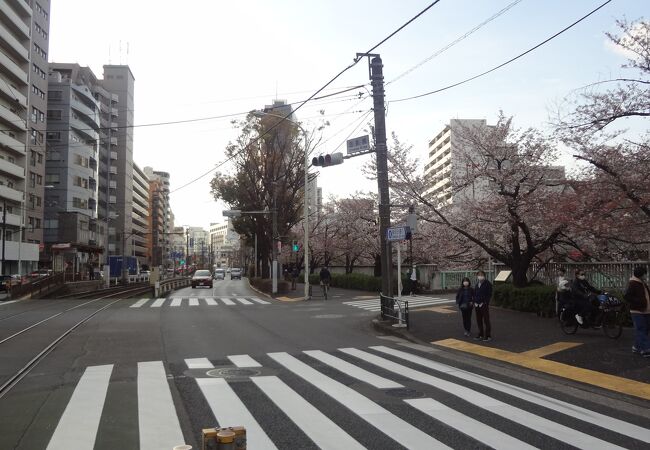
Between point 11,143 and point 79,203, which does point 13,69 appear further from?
point 79,203

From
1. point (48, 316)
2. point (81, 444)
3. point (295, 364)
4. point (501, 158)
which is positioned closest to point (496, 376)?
point (295, 364)

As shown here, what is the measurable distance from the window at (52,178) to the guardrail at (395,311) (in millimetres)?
63101

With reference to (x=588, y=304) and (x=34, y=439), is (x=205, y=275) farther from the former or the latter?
(x=34, y=439)

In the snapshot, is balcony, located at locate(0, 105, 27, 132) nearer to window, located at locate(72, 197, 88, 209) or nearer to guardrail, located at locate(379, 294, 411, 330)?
window, located at locate(72, 197, 88, 209)

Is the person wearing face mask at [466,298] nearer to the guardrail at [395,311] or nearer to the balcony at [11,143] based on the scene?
the guardrail at [395,311]

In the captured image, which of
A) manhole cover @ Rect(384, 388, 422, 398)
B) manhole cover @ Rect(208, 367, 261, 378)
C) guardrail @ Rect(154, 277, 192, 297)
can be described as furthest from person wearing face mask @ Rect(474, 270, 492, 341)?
guardrail @ Rect(154, 277, 192, 297)

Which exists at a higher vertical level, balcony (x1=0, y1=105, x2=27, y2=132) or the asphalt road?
balcony (x1=0, y1=105, x2=27, y2=132)

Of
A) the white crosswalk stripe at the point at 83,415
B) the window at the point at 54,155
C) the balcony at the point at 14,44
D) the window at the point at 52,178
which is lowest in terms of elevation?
the white crosswalk stripe at the point at 83,415

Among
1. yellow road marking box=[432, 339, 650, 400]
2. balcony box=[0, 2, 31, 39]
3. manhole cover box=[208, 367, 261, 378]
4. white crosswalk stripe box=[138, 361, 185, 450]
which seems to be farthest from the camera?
balcony box=[0, 2, 31, 39]

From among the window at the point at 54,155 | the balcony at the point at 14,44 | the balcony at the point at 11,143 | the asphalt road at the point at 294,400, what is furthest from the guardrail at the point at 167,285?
the balcony at the point at 14,44

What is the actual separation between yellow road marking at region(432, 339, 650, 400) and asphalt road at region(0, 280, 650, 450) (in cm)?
43

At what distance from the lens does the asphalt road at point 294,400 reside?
5.13 m

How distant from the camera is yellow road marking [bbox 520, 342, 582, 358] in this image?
9.95m

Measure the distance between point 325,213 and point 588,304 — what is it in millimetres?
38683
